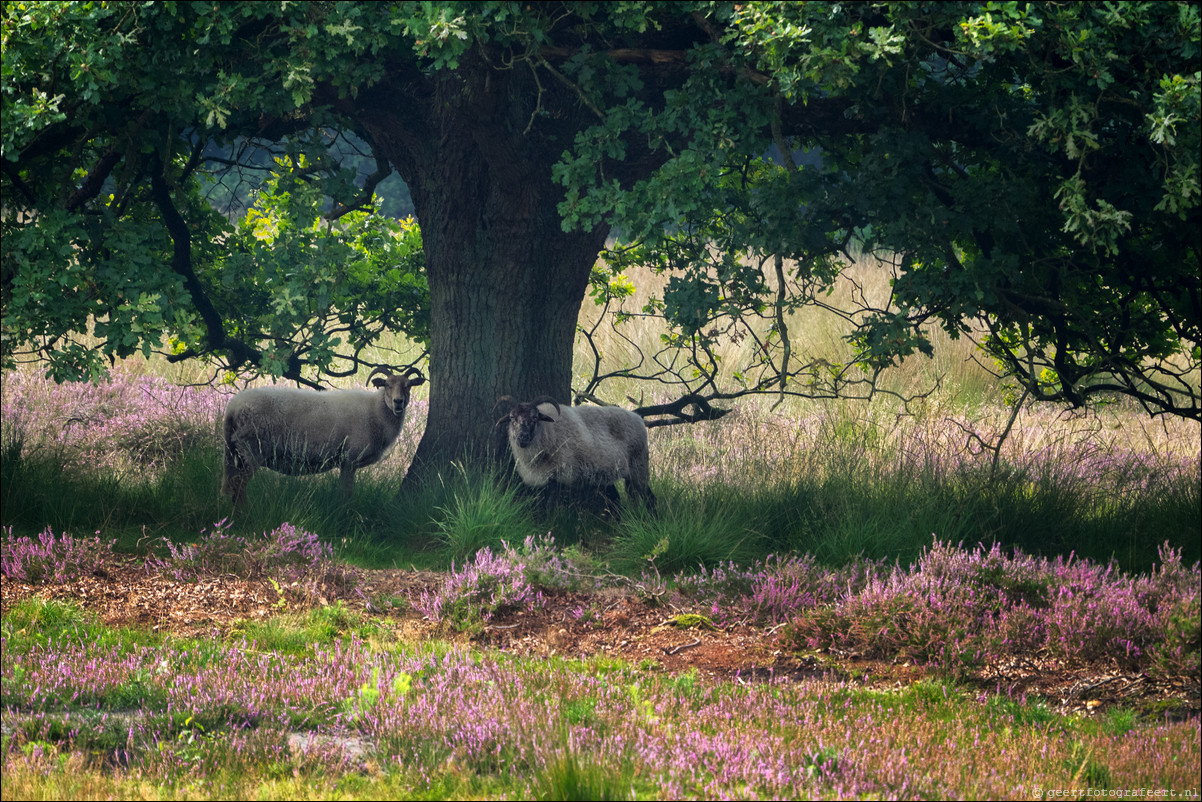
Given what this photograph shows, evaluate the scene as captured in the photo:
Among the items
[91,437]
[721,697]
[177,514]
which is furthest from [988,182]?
[91,437]

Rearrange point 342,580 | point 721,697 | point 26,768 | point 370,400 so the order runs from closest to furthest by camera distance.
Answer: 1. point 26,768
2. point 721,697
3. point 342,580
4. point 370,400

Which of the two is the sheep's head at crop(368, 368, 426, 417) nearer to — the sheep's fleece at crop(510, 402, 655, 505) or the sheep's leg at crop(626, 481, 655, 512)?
the sheep's fleece at crop(510, 402, 655, 505)

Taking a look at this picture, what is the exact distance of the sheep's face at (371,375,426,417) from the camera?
11.1 metres

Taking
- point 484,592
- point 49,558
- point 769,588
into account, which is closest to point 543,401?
point 484,592

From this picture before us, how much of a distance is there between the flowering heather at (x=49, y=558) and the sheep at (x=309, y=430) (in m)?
2.02

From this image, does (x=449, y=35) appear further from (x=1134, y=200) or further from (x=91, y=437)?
(x=91, y=437)

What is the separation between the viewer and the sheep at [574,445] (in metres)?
9.92

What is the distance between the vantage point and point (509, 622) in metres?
7.80

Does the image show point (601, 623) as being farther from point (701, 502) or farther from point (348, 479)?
point (348, 479)

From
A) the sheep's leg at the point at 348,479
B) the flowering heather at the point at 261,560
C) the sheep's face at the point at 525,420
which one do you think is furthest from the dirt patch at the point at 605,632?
the sheep's leg at the point at 348,479

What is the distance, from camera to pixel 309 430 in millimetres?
10883

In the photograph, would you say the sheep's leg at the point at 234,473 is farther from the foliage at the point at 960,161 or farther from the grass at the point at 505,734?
the foliage at the point at 960,161

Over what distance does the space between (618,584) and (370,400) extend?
414 centimetres

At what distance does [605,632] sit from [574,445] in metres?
2.89
